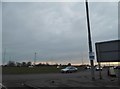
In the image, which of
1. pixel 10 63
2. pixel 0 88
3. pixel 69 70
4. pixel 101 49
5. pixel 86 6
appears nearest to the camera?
pixel 0 88

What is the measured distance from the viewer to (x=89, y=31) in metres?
25.8

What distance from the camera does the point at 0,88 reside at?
35.7 feet

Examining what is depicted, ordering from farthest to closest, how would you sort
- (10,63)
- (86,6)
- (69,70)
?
(10,63) → (69,70) → (86,6)

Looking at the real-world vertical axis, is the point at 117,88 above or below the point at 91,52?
below

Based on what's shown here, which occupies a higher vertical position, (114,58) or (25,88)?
(114,58)

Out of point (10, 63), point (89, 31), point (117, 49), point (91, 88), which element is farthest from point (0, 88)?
point (10, 63)

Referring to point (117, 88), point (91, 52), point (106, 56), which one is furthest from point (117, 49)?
point (91, 52)

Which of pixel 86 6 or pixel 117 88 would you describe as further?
pixel 86 6

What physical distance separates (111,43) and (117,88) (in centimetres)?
508

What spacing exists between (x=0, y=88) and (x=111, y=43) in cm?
591

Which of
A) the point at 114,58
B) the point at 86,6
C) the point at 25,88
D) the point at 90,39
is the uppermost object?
the point at 86,6

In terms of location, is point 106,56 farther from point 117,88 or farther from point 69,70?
point 69,70

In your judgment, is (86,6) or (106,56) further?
(86,6)

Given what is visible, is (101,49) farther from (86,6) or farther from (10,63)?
(10,63)
